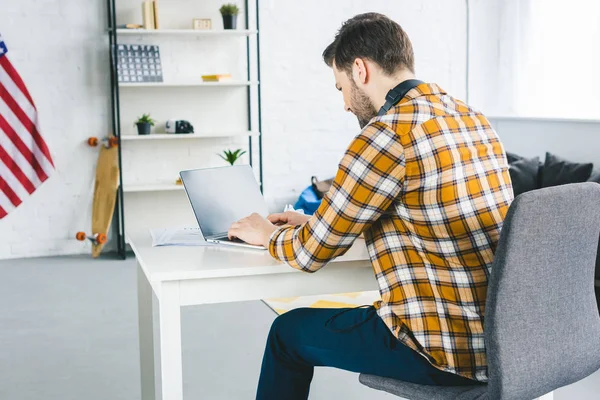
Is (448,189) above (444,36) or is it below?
below

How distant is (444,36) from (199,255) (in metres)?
4.62

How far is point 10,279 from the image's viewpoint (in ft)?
15.6

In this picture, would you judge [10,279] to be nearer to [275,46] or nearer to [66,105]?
[66,105]

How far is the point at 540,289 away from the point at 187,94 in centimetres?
427

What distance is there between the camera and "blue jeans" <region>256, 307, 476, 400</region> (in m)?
1.74

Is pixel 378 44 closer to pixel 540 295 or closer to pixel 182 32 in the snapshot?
pixel 540 295

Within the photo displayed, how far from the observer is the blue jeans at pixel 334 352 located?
68.6 inches

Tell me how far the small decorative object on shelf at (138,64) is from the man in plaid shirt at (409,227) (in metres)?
3.59

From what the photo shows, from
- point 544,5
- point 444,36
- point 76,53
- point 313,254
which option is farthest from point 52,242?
point 313,254

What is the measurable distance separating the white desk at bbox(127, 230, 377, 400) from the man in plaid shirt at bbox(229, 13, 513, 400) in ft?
0.26

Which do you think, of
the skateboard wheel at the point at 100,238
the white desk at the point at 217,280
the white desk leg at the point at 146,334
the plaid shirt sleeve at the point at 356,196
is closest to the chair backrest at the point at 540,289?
the plaid shirt sleeve at the point at 356,196

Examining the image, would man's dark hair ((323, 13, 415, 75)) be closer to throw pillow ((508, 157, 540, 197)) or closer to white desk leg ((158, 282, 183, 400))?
white desk leg ((158, 282, 183, 400))

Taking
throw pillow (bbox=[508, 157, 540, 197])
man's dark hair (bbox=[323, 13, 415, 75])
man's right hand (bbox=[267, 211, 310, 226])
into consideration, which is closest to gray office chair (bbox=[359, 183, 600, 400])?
man's dark hair (bbox=[323, 13, 415, 75])

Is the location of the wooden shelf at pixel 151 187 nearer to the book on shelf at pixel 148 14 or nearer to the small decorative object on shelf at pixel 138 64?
the small decorative object on shelf at pixel 138 64
